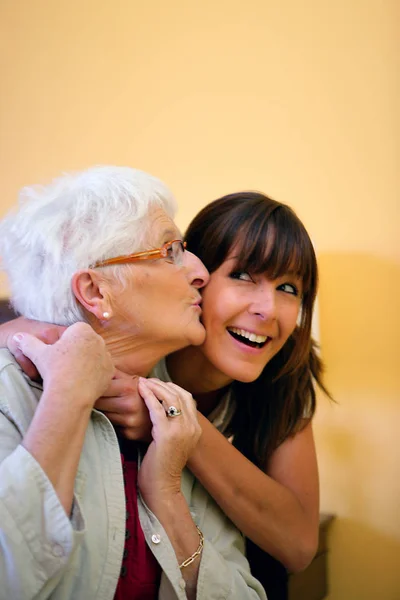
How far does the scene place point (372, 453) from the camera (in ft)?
6.68

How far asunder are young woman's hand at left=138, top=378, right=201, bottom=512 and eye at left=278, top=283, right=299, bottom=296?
0.43m

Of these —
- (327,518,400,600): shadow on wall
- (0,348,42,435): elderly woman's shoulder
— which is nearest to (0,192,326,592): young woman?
(0,348,42,435): elderly woman's shoulder

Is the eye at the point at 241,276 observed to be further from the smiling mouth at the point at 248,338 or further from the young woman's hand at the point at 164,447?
the young woman's hand at the point at 164,447

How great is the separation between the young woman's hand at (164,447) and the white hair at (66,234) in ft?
0.71

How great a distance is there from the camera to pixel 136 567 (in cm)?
104

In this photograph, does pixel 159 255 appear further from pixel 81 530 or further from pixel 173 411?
pixel 81 530

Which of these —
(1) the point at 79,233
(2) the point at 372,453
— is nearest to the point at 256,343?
(1) the point at 79,233

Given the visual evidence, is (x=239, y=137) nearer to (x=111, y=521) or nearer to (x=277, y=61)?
(x=277, y=61)

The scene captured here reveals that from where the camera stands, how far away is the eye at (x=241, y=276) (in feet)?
4.60

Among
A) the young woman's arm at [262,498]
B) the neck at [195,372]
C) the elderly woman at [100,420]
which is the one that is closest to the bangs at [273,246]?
the elderly woman at [100,420]

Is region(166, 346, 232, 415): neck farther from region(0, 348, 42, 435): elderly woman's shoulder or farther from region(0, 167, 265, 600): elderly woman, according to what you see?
region(0, 348, 42, 435): elderly woman's shoulder

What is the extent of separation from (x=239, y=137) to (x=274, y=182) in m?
0.23

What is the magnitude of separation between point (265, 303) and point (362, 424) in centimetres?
89

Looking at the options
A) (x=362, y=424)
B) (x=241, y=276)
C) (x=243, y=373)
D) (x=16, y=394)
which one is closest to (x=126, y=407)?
(x=16, y=394)
